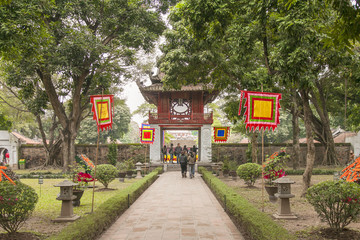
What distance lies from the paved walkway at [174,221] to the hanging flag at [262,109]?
2.51m

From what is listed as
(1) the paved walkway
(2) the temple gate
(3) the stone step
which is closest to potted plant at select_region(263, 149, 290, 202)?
(1) the paved walkway

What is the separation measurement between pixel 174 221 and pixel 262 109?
3.58 meters

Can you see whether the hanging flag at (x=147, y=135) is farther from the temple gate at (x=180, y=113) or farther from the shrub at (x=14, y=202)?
the shrub at (x=14, y=202)

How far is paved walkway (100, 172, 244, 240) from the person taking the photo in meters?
6.20

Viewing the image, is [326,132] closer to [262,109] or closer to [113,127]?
[262,109]

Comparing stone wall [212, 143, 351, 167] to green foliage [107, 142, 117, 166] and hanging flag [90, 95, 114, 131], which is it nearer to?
green foliage [107, 142, 117, 166]

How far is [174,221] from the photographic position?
7.37 meters

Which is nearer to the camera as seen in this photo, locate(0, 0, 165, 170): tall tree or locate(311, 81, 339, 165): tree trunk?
locate(0, 0, 165, 170): tall tree

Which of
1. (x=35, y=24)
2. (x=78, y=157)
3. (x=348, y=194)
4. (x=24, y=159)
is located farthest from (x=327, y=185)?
(x=24, y=159)

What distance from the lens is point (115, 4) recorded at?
1867 centimetres

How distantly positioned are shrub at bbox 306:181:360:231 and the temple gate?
18149 millimetres

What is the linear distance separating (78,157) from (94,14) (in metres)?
10.3

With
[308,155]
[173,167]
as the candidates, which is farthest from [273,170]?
[173,167]

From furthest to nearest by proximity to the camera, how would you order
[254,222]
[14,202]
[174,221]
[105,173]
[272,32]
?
[105,173]
[272,32]
[174,221]
[254,222]
[14,202]
